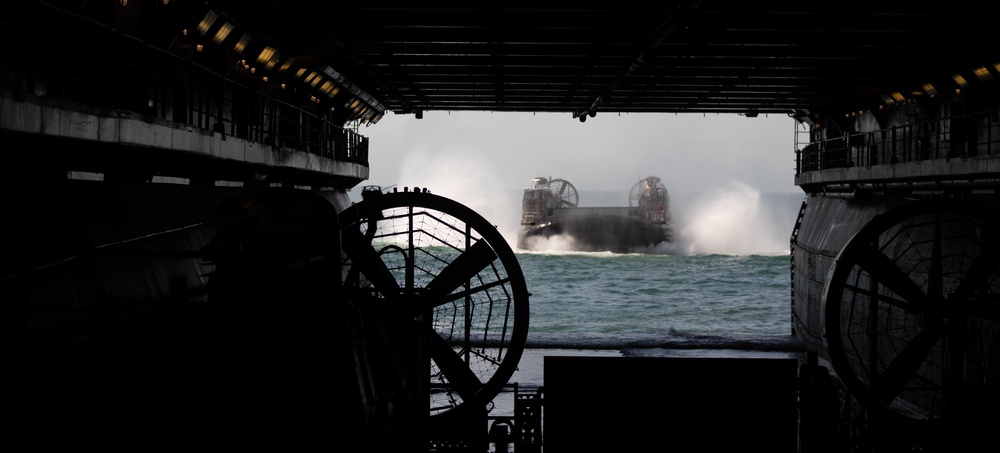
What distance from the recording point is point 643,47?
62.4 feet

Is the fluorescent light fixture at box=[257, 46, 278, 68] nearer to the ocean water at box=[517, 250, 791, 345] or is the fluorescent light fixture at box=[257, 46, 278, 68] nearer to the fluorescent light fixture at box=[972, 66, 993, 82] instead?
the fluorescent light fixture at box=[972, 66, 993, 82]

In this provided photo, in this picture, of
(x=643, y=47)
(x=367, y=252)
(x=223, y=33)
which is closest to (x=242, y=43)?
(x=223, y=33)

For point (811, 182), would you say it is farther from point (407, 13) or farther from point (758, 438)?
point (758, 438)

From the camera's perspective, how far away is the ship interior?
6.06 meters

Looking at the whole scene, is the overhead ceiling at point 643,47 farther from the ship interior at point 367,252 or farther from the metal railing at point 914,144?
the metal railing at point 914,144

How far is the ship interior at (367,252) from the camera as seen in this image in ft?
19.9

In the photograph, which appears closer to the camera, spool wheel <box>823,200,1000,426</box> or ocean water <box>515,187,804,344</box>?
spool wheel <box>823,200,1000,426</box>

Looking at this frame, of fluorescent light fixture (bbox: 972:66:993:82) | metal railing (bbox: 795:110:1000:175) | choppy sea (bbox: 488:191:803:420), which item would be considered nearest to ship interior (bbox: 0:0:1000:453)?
fluorescent light fixture (bbox: 972:66:993:82)

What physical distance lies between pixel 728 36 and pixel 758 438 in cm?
965

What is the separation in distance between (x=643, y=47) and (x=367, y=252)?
913 cm

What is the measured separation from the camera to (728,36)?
1750cm

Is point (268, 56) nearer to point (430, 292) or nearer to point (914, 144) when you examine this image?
point (430, 292)

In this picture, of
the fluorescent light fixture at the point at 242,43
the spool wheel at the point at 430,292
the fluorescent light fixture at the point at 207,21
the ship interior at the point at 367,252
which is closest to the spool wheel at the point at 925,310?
the ship interior at the point at 367,252

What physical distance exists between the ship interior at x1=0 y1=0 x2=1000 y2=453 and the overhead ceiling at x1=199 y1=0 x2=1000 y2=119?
0.10 meters
